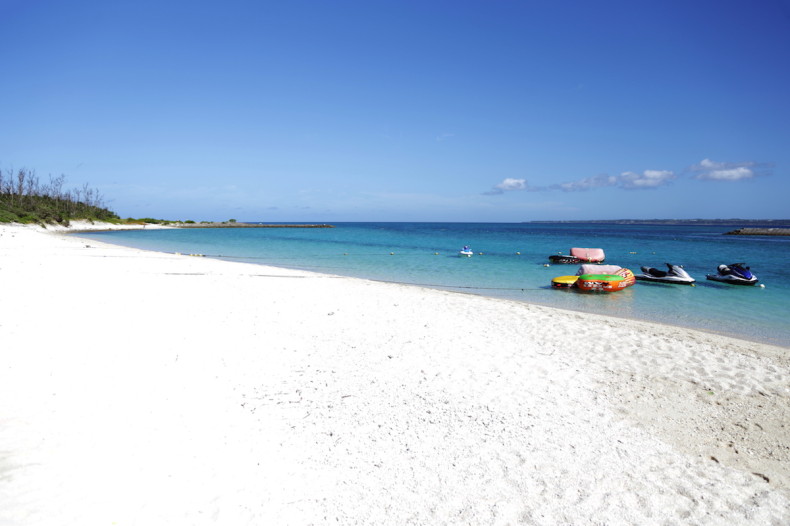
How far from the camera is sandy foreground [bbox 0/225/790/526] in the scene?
3438mm

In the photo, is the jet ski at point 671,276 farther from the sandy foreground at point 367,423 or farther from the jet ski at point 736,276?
the sandy foreground at point 367,423

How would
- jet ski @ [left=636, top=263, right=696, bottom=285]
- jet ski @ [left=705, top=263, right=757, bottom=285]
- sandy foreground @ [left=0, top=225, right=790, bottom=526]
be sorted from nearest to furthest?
sandy foreground @ [left=0, top=225, right=790, bottom=526] < jet ski @ [left=705, top=263, right=757, bottom=285] < jet ski @ [left=636, top=263, right=696, bottom=285]

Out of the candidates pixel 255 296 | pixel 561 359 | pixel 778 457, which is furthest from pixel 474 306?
pixel 778 457

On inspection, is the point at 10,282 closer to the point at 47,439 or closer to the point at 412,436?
the point at 47,439

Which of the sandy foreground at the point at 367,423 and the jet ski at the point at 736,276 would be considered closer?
the sandy foreground at the point at 367,423

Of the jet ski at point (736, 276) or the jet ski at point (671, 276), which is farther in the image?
the jet ski at point (671, 276)

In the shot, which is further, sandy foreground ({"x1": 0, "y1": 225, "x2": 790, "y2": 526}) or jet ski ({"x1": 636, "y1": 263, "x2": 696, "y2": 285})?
jet ski ({"x1": 636, "y1": 263, "x2": 696, "y2": 285})

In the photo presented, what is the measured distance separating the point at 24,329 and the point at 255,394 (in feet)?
14.9

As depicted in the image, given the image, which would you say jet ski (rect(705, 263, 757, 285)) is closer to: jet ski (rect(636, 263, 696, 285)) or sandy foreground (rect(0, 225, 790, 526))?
jet ski (rect(636, 263, 696, 285))

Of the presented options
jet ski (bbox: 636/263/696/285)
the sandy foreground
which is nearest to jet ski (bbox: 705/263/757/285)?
jet ski (bbox: 636/263/696/285)

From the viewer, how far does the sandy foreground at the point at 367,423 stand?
3.44 m

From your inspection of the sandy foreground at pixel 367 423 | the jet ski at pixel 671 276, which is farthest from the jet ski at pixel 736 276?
the sandy foreground at pixel 367 423

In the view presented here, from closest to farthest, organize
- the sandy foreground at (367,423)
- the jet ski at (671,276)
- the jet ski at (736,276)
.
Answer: the sandy foreground at (367,423)
the jet ski at (736,276)
the jet ski at (671,276)

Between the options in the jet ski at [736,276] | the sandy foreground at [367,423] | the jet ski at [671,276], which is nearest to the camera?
the sandy foreground at [367,423]
